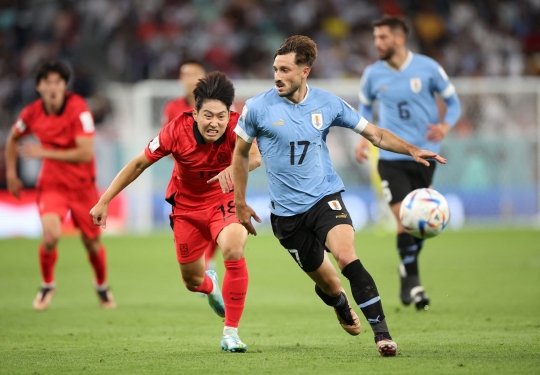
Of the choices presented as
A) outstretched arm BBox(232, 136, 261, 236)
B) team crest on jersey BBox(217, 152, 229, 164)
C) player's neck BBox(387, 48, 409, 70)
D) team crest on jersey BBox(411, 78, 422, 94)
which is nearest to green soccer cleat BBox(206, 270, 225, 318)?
team crest on jersey BBox(217, 152, 229, 164)

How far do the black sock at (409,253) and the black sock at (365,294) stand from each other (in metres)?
3.23

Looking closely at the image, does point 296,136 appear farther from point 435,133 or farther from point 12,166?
point 12,166

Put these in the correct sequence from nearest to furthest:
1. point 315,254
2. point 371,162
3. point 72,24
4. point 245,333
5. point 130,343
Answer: point 315,254
point 130,343
point 245,333
point 371,162
point 72,24

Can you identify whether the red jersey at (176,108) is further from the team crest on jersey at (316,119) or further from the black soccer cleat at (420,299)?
the team crest on jersey at (316,119)

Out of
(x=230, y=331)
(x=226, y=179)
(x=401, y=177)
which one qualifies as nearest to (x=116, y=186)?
(x=226, y=179)

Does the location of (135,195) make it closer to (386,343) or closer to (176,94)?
(176,94)

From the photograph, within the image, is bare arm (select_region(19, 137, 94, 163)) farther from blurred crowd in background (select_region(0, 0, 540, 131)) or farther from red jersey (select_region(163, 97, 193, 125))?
blurred crowd in background (select_region(0, 0, 540, 131))

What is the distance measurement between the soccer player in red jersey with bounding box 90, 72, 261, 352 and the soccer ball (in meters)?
1.36

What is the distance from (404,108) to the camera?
977 centimetres

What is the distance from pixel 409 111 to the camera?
32.0 ft

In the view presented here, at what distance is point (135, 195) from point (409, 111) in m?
10.8

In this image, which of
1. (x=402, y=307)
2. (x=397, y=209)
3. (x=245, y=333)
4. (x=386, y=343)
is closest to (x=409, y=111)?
(x=397, y=209)

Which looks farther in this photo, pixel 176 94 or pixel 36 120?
pixel 176 94

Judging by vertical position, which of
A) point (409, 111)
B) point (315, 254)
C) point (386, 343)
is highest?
point (409, 111)
